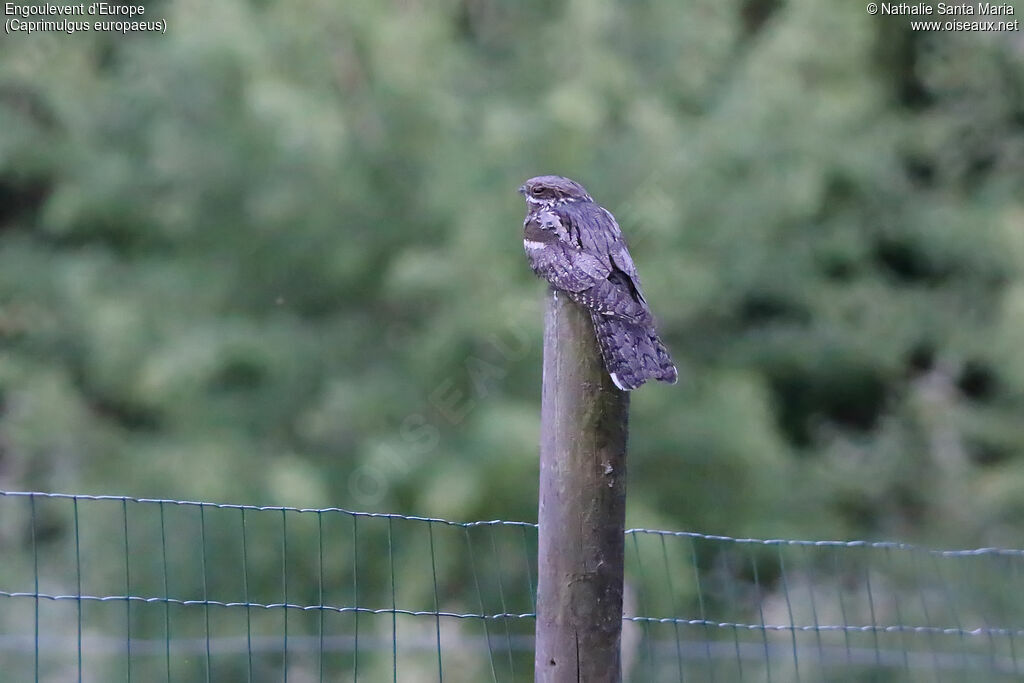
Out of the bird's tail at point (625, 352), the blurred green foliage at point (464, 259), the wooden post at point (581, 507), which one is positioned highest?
the blurred green foliage at point (464, 259)

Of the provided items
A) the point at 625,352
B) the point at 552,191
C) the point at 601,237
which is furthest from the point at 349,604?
the point at 625,352

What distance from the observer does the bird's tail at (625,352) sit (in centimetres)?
227

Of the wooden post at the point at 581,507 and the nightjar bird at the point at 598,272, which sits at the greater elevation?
the nightjar bird at the point at 598,272

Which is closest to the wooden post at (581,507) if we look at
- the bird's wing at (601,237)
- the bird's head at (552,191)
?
the bird's wing at (601,237)

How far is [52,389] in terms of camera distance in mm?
7836

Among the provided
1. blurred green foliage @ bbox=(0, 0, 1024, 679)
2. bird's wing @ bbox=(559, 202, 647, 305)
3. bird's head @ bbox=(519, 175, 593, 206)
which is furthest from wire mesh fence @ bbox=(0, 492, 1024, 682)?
bird's wing @ bbox=(559, 202, 647, 305)

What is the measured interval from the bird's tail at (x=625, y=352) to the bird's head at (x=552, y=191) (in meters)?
1.19

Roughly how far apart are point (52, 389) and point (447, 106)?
3.29 meters

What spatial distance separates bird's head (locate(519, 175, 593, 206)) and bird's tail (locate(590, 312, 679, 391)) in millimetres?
1191

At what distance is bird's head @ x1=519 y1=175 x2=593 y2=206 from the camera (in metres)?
3.60

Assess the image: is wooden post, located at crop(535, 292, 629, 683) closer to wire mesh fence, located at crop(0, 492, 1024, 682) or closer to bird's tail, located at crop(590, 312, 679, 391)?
bird's tail, located at crop(590, 312, 679, 391)

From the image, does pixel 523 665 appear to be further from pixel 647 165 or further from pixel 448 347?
pixel 647 165

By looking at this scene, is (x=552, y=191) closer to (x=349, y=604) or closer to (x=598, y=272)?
(x=598, y=272)

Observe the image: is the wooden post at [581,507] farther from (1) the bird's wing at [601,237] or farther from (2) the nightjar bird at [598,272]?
(1) the bird's wing at [601,237]
